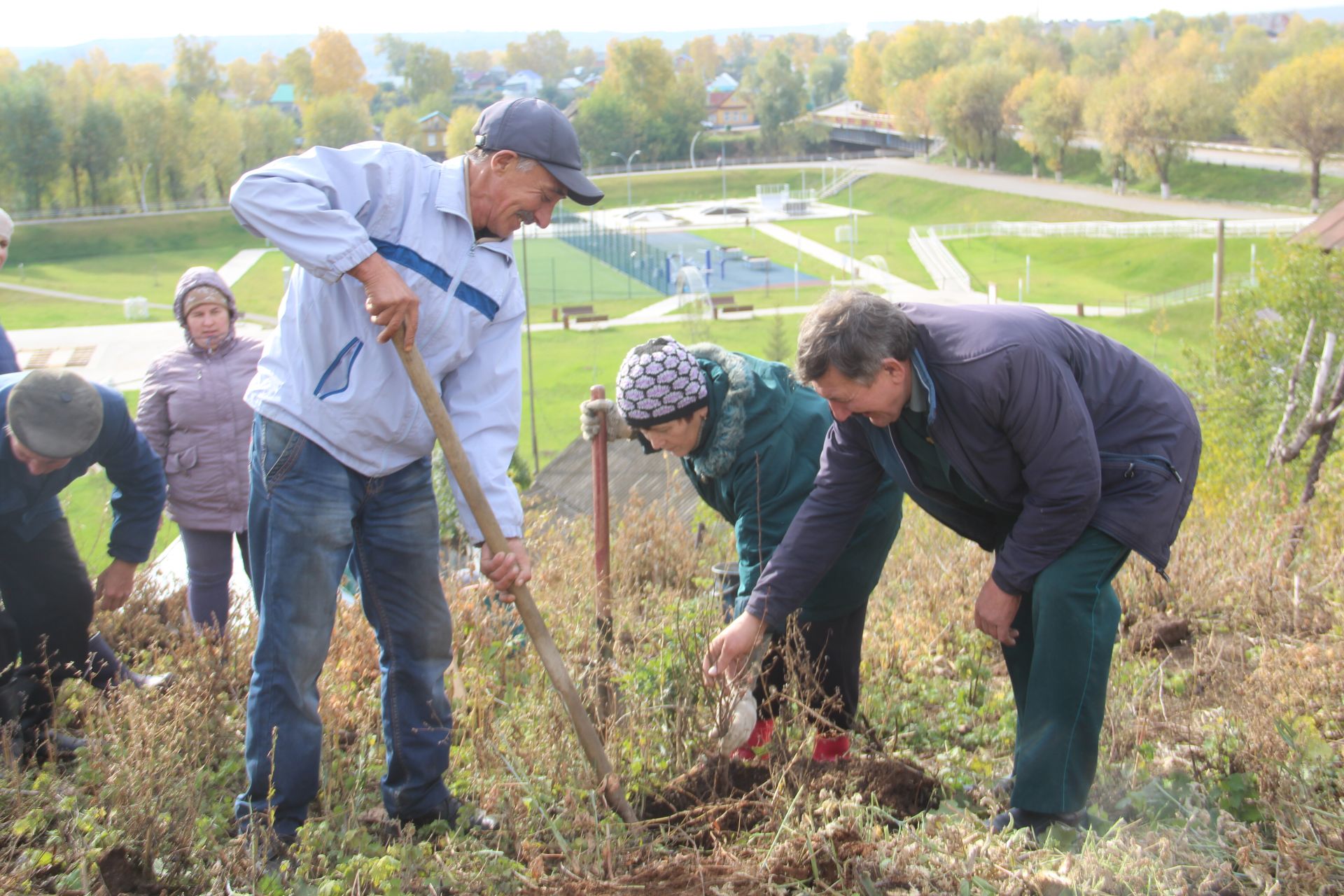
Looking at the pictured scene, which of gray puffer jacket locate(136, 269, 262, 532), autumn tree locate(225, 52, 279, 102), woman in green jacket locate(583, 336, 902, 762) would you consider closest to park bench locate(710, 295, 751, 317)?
gray puffer jacket locate(136, 269, 262, 532)

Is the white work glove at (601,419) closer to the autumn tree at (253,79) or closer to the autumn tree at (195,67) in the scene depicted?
the autumn tree at (195,67)

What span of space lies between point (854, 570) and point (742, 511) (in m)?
0.35

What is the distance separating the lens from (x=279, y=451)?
2.54 metres

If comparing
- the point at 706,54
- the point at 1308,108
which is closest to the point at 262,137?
the point at 1308,108

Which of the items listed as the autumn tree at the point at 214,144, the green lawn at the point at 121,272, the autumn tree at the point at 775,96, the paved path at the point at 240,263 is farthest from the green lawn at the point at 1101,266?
the autumn tree at the point at 775,96

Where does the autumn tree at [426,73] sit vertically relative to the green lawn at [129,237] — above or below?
above

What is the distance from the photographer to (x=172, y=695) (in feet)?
9.77

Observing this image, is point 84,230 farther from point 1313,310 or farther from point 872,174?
point 1313,310

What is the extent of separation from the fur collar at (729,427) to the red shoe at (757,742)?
71 cm

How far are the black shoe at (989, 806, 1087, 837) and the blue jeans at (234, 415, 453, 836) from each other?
1.35m

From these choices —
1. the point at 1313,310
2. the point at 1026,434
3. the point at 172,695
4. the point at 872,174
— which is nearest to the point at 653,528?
the point at 172,695

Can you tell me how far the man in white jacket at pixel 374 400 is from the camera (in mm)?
2549

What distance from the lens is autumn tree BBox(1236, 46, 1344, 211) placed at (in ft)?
162

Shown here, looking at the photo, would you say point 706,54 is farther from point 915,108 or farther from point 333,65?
point 333,65
